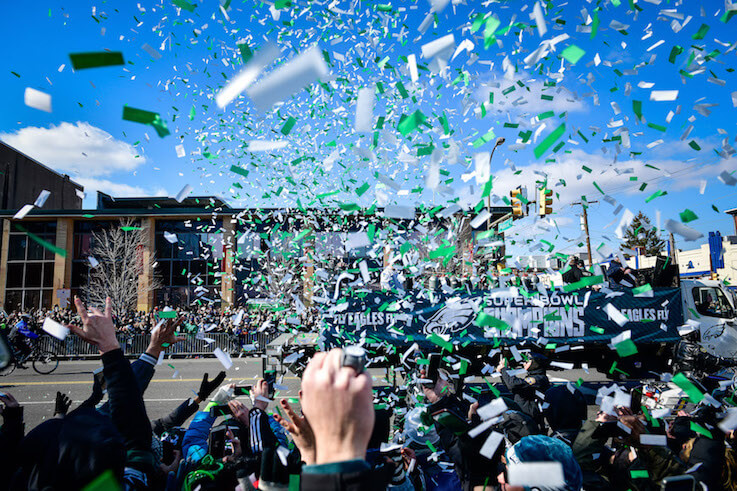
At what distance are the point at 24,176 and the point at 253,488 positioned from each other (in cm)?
4565

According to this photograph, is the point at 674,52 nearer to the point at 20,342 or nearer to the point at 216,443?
the point at 216,443

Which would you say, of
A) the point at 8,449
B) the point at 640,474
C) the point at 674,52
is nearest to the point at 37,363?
the point at 8,449

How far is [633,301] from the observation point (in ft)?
33.1

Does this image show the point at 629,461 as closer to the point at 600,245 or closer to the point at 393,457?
the point at 393,457

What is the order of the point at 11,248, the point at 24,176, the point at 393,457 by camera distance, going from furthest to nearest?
the point at 24,176, the point at 11,248, the point at 393,457

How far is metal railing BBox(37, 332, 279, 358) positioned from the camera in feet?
58.1

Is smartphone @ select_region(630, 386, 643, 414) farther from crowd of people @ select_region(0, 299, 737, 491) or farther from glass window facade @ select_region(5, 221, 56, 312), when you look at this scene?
glass window facade @ select_region(5, 221, 56, 312)

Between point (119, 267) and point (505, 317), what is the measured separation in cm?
2970

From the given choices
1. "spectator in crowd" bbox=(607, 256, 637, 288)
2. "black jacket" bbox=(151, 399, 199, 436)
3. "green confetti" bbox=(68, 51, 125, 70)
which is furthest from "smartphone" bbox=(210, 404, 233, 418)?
"spectator in crowd" bbox=(607, 256, 637, 288)

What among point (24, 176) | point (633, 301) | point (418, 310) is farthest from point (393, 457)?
point (24, 176)

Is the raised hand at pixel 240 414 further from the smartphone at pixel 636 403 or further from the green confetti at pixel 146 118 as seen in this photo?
the smartphone at pixel 636 403

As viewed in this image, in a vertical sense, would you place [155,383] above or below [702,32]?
below

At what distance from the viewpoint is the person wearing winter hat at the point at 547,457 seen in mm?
2156

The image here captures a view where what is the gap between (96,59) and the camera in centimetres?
194
